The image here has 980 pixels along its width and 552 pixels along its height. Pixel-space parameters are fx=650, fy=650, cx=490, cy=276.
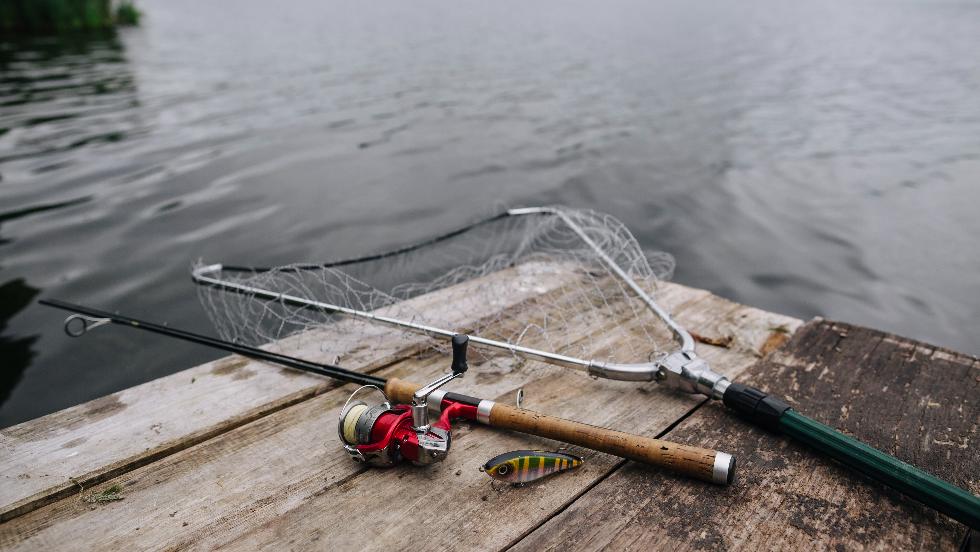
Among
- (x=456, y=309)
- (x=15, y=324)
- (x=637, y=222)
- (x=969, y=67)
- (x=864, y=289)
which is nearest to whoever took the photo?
(x=456, y=309)

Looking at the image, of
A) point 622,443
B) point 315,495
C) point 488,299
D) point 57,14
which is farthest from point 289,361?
point 57,14

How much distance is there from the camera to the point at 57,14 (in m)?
25.2

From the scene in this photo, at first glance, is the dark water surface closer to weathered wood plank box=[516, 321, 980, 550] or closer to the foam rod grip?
weathered wood plank box=[516, 321, 980, 550]

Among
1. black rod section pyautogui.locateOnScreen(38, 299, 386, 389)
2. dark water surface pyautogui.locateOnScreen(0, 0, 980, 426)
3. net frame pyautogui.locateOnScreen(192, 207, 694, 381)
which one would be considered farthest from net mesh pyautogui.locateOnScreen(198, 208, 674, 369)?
dark water surface pyautogui.locateOnScreen(0, 0, 980, 426)

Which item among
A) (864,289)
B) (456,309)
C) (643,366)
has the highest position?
(643,366)

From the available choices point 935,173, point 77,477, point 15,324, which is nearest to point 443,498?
point 77,477

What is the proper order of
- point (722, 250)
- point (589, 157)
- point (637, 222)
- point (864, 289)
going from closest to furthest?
1. point (864, 289)
2. point (722, 250)
3. point (637, 222)
4. point (589, 157)

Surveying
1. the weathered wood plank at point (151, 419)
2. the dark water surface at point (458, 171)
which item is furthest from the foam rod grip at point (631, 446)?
the dark water surface at point (458, 171)

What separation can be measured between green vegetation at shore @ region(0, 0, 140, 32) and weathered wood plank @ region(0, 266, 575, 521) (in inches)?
1119

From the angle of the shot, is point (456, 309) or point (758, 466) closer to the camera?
point (758, 466)

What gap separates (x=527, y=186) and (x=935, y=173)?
19.0 ft

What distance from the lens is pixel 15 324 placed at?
5082 mm

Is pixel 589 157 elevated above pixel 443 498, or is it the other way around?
pixel 443 498

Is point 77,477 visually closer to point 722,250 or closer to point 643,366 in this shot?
point 643,366
